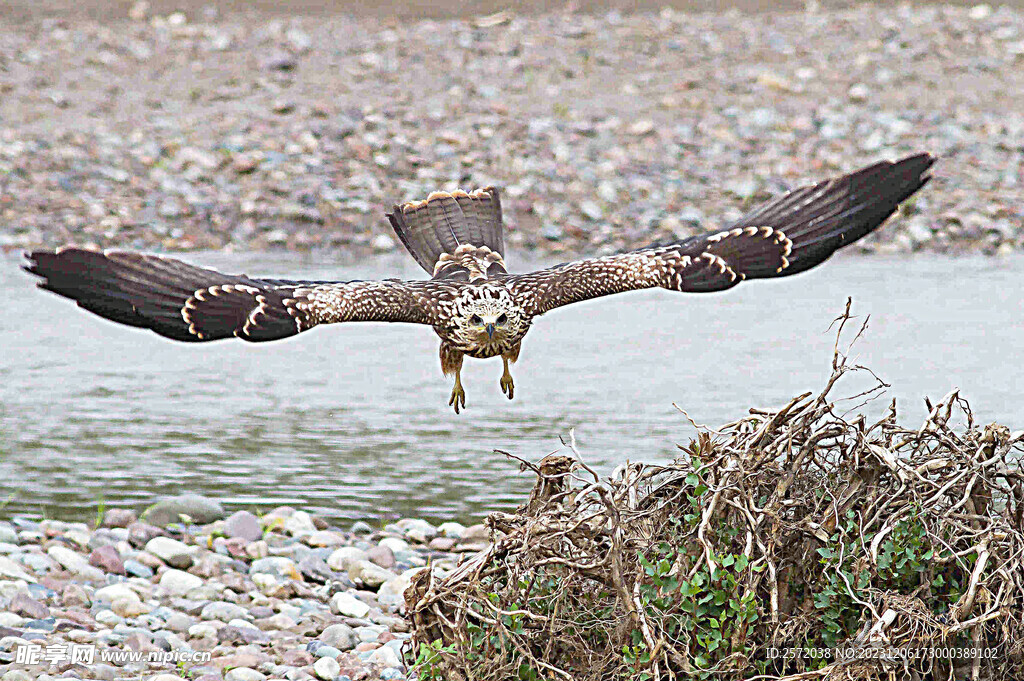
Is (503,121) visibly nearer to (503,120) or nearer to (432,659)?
(503,120)

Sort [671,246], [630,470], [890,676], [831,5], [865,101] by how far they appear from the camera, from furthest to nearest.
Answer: [831,5] → [865,101] → [671,246] → [630,470] → [890,676]

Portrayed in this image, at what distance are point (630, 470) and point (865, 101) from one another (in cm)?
1211

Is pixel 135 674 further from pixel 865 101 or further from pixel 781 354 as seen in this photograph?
pixel 865 101

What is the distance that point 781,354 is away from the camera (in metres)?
10.1

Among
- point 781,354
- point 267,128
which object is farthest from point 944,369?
point 267,128

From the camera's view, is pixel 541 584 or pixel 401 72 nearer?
pixel 541 584

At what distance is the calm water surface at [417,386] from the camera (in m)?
7.96

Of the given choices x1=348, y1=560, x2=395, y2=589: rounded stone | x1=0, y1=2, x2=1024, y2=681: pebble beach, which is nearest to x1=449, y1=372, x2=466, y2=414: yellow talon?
x1=348, y1=560, x2=395, y2=589: rounded stone

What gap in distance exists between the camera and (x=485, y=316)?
5.40 metres

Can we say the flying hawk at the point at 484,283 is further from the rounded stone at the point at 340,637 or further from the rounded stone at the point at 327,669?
the rounded stone at the point at 327,669

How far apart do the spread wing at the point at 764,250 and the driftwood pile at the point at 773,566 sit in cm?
124

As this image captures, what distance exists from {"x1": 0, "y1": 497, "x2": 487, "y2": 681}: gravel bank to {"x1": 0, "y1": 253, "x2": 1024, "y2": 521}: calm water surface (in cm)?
44

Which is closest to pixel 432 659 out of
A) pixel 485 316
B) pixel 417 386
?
pixel 485 316

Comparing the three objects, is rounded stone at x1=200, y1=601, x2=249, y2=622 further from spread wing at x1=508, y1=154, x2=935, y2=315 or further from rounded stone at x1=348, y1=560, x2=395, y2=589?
spread wing at x1=508, y1=154, x2=935, y2=315
